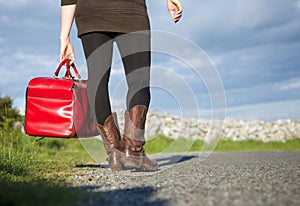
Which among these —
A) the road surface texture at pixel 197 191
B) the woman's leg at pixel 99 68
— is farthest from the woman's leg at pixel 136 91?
the road surface texture at pixel 197 191

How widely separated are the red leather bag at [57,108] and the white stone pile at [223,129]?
19.8 feet

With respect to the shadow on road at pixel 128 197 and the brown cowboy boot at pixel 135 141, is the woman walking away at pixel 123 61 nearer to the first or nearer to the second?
the brown cowboy boot at pixel 135 141

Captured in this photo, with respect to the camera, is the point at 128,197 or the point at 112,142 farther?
the point at 112,142

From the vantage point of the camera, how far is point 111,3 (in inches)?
125

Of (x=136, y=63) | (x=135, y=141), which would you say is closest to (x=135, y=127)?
(x=135, y=141)

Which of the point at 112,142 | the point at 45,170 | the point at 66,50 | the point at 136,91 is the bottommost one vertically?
the point at 45,170

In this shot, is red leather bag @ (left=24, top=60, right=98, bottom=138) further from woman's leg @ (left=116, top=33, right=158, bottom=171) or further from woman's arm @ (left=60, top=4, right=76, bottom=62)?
woman's leg @ (left=116, top=33, right=158, bottom=171)

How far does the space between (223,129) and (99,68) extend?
799 cm

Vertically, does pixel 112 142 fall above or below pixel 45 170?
above

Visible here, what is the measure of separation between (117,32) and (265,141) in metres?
7.69

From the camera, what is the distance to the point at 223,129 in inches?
422

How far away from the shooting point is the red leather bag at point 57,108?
344cm

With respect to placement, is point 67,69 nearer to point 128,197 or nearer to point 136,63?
point 136,63

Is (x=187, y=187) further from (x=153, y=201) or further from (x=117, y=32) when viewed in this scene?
(x=117, y=32)
